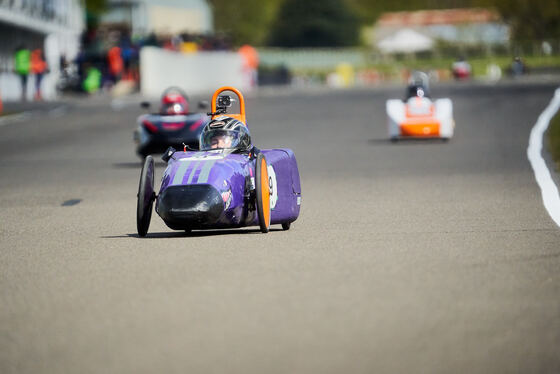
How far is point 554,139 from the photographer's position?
23875 mm

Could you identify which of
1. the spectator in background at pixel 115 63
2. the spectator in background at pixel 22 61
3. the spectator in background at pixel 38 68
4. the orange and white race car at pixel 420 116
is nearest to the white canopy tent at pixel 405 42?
the spectator in background at pixel 115 63

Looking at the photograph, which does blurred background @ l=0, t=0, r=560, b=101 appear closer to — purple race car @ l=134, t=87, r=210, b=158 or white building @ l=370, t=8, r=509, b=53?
white building @ l=370, t=8, r=509, b=53

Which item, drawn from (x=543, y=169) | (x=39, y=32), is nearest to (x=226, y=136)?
(x=543, y=169)

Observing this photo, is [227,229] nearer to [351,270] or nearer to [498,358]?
[351,270]

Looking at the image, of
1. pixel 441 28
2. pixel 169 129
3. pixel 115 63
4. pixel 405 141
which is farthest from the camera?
pixel 441 28

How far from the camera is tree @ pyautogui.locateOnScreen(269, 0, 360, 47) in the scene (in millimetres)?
138625

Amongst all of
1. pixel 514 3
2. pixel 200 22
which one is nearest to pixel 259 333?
pixel 200 22

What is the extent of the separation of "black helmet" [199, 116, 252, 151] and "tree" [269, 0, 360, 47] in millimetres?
127731

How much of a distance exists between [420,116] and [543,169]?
24.4 ft

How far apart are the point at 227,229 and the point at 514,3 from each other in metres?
121

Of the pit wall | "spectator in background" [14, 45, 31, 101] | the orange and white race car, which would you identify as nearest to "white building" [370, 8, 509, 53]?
the pit wall

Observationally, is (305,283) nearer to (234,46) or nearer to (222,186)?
(222,186)

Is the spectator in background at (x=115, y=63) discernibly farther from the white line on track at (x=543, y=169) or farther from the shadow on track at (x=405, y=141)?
the shadow on track at (x=405, y=141)

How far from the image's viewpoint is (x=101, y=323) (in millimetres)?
6844
